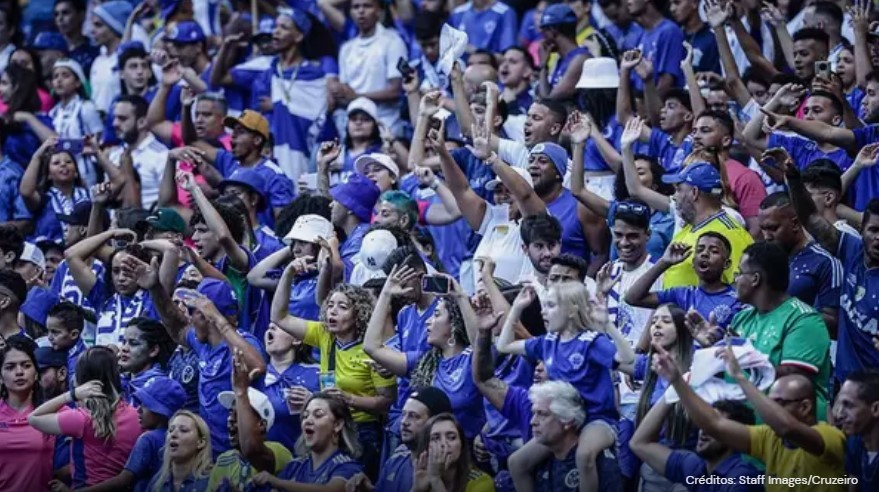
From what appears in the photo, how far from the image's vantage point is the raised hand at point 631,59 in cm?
1391

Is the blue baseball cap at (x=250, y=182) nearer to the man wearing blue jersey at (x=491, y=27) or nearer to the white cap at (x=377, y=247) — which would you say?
the white cap at (x=377, y=247)

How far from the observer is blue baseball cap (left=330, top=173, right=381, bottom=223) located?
13.7 m

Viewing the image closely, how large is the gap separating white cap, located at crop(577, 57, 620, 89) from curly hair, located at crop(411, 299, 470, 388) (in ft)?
12.4

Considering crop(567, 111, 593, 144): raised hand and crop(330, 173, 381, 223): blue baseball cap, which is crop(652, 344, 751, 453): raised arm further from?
crop(330, 173, 381, 223): blue baseball cap

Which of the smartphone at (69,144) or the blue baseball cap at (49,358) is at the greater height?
the blue baseball cap at (49,358)

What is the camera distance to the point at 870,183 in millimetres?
12578

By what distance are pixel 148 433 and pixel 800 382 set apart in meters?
4.04

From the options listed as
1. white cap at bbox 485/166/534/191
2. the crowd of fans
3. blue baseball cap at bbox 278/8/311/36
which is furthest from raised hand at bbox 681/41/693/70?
blue baseball cap at bbox 278/8/311/36

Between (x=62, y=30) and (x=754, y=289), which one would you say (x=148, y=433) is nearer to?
(x=754, y=289)

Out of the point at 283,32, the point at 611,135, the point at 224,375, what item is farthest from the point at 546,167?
the point at 283,32

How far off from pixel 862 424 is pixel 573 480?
1577 mm

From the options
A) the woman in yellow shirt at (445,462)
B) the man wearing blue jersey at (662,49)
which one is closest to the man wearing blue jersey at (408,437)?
the woman in yellow shirt at (445,462)

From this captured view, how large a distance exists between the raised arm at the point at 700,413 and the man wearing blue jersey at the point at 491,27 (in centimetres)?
786

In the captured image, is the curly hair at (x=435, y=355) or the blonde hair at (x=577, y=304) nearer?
the blonde hair at (x=577, y=304)
